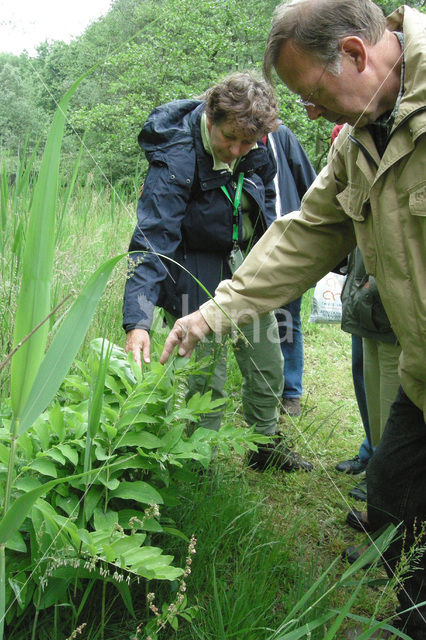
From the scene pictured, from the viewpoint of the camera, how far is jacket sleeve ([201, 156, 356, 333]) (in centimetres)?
207

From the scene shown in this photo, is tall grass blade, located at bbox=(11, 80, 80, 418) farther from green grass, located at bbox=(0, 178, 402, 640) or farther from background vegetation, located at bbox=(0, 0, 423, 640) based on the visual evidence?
green grass, located at bbox=(0, 178, 402, 640)

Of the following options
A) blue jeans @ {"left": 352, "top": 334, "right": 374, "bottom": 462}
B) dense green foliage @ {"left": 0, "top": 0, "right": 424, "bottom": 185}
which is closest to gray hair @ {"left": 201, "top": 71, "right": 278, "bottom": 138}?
blue jeans @ {"left": 352, "top": 334, "right": 374, "bottom": 462}

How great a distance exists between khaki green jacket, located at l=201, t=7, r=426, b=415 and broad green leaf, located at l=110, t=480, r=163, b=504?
2.31 ft

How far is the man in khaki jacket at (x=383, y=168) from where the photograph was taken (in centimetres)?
149

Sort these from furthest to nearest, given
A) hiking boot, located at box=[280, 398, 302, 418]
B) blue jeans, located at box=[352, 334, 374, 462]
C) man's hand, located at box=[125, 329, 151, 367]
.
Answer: hiking boot, located at box=[280, 398, 302, 418]
blue jeans, located at box=[352, 334, 374, 462]
man's hand, located at box=[125, 329, 151, 367]

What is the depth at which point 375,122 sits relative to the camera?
1675 millimetres

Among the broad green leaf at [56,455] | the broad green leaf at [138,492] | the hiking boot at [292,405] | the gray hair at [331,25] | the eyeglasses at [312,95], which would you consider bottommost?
the hiking boot at [292,405]

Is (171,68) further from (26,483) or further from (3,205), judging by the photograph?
(26,483)

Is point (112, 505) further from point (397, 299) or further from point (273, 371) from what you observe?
point (273, 371)

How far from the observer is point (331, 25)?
1.56m

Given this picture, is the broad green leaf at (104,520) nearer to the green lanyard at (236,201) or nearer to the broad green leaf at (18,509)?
the broad green leaf at (18,509)

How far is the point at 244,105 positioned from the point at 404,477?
5.52 feet

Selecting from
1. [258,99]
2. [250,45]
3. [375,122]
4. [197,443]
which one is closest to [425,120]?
[375,122]

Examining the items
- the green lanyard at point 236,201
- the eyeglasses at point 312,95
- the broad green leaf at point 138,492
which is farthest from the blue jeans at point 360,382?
the broad green leaf at point 138,492
